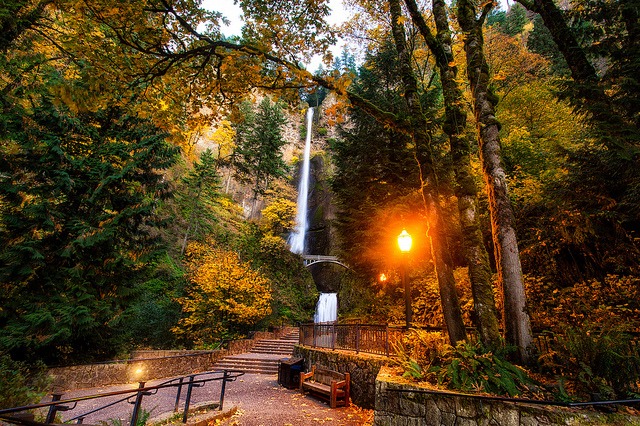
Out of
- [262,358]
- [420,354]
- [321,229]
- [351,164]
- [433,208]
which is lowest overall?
[262,358]

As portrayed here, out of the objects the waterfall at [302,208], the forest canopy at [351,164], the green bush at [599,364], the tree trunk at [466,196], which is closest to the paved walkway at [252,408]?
the forest canopy at [351,164]

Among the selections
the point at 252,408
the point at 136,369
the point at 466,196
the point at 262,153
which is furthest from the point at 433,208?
the point at 262,153

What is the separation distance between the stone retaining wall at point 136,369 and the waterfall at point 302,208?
18.8m

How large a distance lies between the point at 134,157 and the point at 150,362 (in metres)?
8.69

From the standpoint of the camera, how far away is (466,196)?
627cm

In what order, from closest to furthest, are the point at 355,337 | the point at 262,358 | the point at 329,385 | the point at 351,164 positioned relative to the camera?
1. the point at 329,385
2. the point at 355,337
3. the point at 351,164
4. the point at 262,358

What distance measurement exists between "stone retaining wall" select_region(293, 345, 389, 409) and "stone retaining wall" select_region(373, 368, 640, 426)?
228cm

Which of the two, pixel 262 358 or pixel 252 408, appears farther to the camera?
pixel 262 358

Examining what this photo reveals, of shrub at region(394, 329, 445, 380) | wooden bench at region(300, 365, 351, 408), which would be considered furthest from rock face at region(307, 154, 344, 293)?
shrub at region(394, 329, 445, 380)

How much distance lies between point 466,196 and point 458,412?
4.11 m

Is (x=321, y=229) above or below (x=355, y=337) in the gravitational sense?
above

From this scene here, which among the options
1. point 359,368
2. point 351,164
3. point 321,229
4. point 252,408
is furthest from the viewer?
point 321,229

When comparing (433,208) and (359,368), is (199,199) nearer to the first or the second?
(359,368)

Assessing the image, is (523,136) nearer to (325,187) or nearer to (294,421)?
(294,421)
